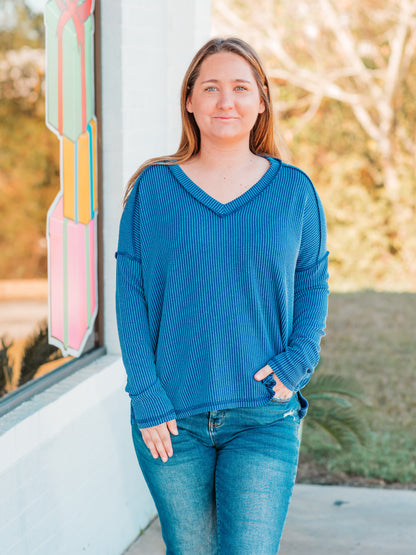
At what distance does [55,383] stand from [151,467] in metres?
1.11

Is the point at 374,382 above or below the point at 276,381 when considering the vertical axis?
below

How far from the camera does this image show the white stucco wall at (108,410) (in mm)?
2514

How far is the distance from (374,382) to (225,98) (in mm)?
5194

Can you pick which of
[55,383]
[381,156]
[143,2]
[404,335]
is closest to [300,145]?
[381,156]

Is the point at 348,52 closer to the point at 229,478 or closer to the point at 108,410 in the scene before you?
the point at 108,410

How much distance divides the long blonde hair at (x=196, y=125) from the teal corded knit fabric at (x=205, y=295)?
0.38ft

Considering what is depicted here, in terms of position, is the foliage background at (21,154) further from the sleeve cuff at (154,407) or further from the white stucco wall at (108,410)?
the sleeve cuff at (154,407)

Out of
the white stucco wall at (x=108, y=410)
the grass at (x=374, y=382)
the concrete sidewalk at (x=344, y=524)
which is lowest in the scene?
the grass at (x=374, y=382)

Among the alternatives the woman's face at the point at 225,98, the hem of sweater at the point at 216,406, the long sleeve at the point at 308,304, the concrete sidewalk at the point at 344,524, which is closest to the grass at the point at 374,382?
the concrete sidewalk at the point at 344,524

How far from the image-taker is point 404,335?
8258mm

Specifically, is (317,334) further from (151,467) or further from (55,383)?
(55,383)

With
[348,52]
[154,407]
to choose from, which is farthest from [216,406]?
[348,52]

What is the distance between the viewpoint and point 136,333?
1.99 m

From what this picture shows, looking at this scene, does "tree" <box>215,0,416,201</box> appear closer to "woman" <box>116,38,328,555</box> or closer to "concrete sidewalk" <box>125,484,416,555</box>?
"concrete sidewalk" <box>125,484,416,555</box>
